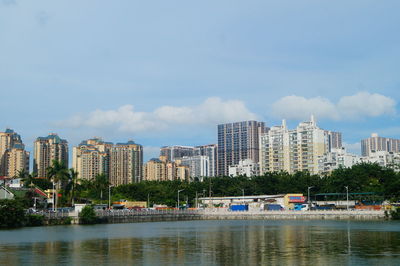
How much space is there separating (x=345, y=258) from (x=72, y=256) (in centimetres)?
2078

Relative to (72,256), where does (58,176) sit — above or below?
above

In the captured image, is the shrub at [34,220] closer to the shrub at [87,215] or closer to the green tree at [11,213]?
the green tree at [11,213]

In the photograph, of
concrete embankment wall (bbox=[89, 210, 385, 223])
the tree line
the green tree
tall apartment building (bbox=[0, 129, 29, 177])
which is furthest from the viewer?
tall apartment building (bbox=[0, 129, 29, 177])

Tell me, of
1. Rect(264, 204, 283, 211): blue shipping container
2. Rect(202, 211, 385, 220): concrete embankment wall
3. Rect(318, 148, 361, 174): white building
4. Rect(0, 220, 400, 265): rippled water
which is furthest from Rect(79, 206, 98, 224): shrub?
Rect(318, 148, 361, 174): white building

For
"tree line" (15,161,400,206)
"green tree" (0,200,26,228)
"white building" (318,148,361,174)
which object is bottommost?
"green tree" (0,200,26,228)

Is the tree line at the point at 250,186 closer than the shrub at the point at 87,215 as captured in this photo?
No

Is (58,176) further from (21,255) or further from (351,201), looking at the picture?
(351,201)

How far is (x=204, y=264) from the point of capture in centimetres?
3572

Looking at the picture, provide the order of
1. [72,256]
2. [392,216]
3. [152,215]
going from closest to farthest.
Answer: [72,256]
[392,216]
[152,215]

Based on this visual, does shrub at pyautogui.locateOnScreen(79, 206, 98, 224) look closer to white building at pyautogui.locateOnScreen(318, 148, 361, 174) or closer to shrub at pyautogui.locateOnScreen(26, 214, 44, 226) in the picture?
shrub at pyautogui.locateOnScreen(26, 214, 44, 226)

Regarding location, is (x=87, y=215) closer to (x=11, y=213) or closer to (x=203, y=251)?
(x=11, y=213)

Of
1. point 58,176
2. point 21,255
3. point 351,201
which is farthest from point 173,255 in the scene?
point 351,201

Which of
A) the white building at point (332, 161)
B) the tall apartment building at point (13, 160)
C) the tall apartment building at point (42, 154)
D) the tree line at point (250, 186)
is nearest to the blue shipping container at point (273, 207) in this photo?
the tree line at point (250, 186)

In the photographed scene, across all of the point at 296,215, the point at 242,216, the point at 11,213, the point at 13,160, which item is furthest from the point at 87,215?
the point at 13,160
